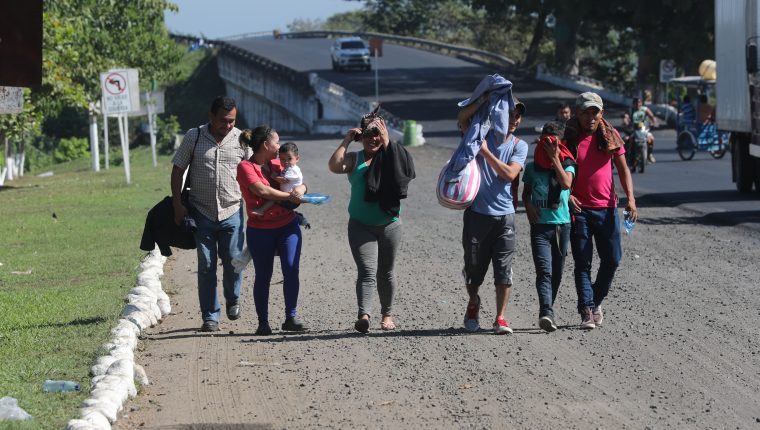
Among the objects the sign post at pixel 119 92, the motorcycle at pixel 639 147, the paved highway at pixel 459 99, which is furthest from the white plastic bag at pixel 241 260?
the sign post at pixel 119 92

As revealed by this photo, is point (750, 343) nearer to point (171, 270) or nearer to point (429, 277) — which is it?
point (429, 277)

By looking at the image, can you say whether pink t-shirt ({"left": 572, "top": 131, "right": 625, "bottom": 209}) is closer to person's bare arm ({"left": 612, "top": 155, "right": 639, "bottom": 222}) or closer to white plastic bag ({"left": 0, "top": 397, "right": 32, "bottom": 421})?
person's bare arm ({"left": 612, "top": 155, "right": 639, "bottom": 222})

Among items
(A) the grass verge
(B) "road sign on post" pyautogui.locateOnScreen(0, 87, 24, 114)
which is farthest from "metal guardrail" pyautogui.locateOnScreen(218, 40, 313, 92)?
(B) "road sign on post" pyautogui.locateOnScreen(0, 87, 24, 114)

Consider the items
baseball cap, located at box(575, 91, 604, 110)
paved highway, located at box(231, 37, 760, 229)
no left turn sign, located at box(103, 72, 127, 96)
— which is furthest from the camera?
no left turn sign, located at box(103, 72, 127, 96)

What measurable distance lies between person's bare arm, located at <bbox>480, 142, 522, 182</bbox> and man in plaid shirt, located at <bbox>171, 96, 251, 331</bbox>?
6.79 feet

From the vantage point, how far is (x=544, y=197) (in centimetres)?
982

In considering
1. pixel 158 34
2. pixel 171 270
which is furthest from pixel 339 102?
pixel 171 270

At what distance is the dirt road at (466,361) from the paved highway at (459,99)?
6.93m

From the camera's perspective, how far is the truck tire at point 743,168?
22.3m

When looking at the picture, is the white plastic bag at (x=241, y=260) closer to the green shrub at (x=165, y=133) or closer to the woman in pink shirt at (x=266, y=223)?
the woman in pink shirt at (x=266, y=223)

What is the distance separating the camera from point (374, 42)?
51.3 meters

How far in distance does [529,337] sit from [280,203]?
220cm

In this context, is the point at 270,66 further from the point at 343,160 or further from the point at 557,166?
the point at 557,166

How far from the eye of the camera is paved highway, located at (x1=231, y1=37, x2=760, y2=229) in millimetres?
21984
